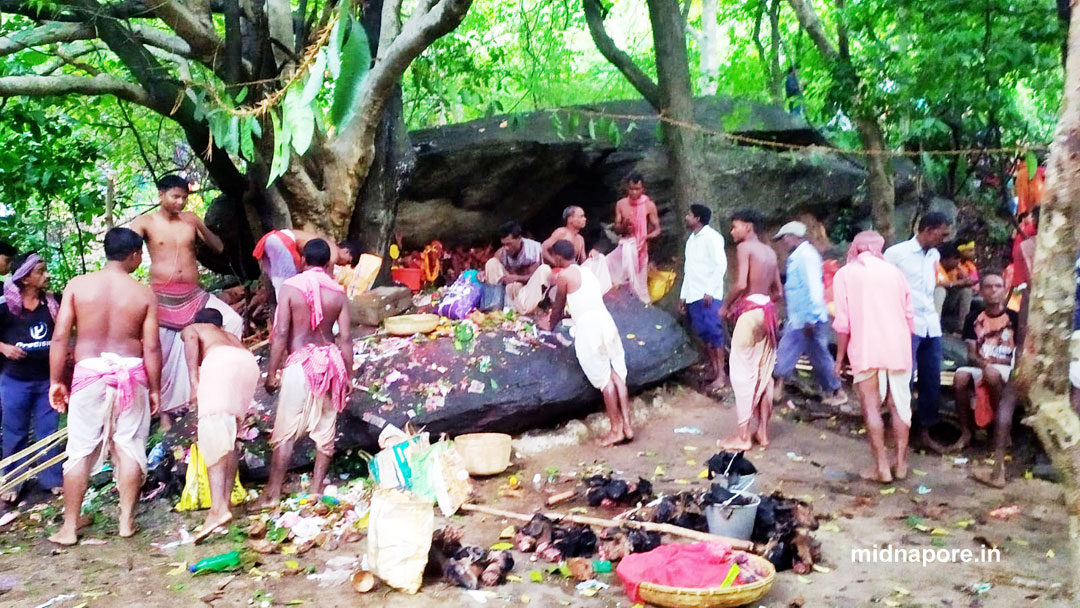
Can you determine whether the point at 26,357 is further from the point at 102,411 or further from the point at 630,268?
the point at 630,268

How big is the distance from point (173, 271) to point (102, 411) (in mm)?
1665

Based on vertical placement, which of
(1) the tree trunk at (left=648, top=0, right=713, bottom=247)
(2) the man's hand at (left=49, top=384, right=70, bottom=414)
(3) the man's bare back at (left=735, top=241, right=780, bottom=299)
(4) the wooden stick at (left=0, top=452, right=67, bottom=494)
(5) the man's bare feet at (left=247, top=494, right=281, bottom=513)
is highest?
(1) the tree trunk at (left=648, top=0, right=713, bottom=247)

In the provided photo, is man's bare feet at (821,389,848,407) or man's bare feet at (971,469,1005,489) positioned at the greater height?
man's bare feet at (821,389,848,407)

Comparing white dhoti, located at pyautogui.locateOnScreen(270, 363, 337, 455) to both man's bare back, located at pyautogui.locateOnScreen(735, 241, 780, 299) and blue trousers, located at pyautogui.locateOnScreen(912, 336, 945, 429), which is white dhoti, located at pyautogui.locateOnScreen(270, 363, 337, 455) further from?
blue trousers, located at pyautogui.locateOnScreen(912, 336, 945, 429)

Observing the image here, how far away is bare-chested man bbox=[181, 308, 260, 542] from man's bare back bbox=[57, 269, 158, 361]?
1.54 ft

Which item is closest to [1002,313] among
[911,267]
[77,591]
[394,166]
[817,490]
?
[911,267]

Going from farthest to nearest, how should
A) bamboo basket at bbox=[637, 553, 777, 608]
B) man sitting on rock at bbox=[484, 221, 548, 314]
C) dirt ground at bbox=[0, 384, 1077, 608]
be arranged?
1. man sitting on rock at bbox=[484, 221, 548, 314]
2. dirt ground at bbox=[0, 384, 1077, 608]
3. bamboo basket at bbox=[637, 553, 777, 608]

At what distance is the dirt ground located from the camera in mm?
4219

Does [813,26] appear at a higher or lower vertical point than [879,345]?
higher

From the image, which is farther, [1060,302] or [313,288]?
[313,288]

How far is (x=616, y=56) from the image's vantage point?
9.24m

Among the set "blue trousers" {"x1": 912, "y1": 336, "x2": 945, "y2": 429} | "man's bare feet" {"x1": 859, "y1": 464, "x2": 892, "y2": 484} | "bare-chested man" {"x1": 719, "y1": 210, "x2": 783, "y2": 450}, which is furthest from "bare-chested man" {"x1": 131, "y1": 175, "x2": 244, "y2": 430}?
"blue trousers" {"x1": 912, "y1": 336, "x2": 945, "y2": 429}

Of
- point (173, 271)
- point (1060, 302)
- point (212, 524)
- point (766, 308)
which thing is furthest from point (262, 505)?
point (1060, 302)

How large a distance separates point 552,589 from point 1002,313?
4.35 meters
